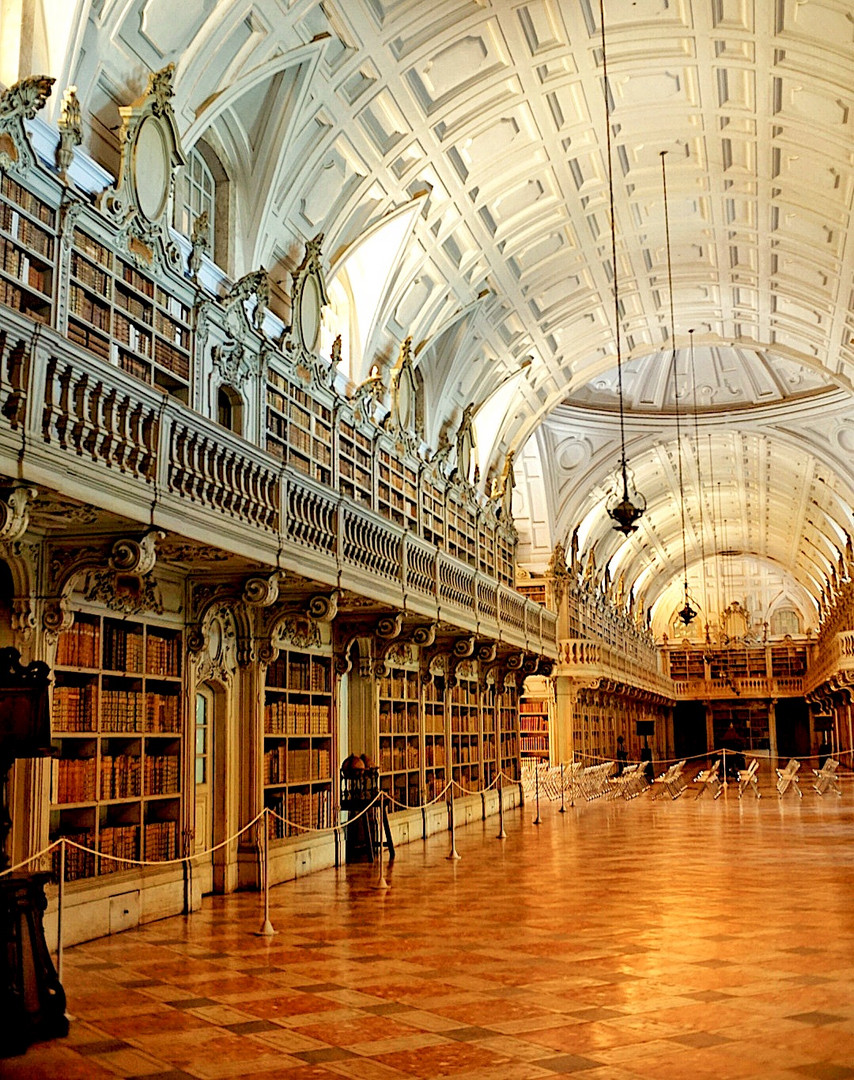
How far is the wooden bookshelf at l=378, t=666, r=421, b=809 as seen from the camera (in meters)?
16.6

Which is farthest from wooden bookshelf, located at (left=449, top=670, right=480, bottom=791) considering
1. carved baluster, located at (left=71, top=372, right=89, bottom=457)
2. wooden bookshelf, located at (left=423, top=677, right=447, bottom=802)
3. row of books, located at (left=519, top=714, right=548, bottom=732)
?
carved baluster, located at (left=71, top=372, right=89, bottom=457)

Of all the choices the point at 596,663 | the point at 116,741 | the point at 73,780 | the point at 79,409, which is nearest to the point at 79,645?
the point at 73,780

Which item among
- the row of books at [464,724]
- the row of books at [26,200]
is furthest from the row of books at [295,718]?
the row of books at [464,724]

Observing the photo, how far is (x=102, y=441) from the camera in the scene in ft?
24.7

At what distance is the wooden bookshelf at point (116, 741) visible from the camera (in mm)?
8984

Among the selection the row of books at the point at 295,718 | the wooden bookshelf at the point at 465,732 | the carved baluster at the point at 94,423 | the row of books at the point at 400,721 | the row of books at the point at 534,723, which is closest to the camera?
the carved baluster at the point at 94,423

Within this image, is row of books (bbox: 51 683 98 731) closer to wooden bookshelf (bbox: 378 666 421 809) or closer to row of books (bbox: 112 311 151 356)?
row of books (bbox: 112 311 151 356)

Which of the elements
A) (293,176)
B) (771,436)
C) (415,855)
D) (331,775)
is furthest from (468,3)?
(771,436)

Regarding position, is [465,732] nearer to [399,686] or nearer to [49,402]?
[399,686]

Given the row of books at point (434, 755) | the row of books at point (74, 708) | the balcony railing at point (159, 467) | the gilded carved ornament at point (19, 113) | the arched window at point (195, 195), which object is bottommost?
the row of books at point (434, 755)

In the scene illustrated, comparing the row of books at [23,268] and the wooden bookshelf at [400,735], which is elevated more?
the row of books at [23,268]

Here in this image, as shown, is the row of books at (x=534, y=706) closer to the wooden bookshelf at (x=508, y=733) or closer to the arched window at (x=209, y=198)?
the wooden bookshelf at (x=508, y=733)

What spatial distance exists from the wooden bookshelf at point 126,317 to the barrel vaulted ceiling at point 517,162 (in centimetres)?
125

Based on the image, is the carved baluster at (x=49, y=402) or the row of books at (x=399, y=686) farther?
the row of books at (x=399, y=686)
